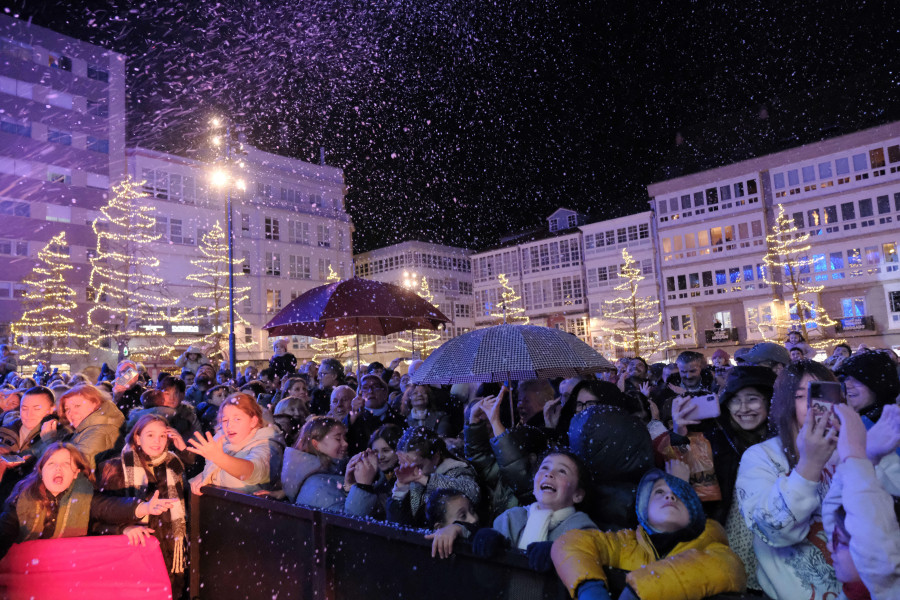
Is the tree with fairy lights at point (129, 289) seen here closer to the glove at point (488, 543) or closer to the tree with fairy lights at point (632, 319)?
the tree with fairy lights at point (632, 319)

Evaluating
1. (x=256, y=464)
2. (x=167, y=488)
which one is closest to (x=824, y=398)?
(x=256, y=464)

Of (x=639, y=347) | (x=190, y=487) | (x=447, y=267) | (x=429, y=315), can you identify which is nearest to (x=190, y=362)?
(x=429, y=315)

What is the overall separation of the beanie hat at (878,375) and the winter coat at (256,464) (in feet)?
13.6

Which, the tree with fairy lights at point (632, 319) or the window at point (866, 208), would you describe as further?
the tree with fairy lights at point (632, 319)

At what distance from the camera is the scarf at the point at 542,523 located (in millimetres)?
2936

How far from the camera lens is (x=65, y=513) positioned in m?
4.01

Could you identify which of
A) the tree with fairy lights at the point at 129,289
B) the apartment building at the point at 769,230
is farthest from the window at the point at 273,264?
the apartment building at the point at 769,230

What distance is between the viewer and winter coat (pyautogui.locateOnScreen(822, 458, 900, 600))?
6.11 feet

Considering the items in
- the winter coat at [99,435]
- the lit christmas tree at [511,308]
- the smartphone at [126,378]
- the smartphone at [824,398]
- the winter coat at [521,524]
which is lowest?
the winter coat at [521,524]

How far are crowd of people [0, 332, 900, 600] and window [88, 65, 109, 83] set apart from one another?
43.0m

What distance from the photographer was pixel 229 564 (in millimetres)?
4289

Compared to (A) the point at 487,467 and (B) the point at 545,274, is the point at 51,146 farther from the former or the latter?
(A) the point at 487,467

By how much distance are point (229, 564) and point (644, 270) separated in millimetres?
42536

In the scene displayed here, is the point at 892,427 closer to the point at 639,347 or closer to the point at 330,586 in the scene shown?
the point at 330,586
